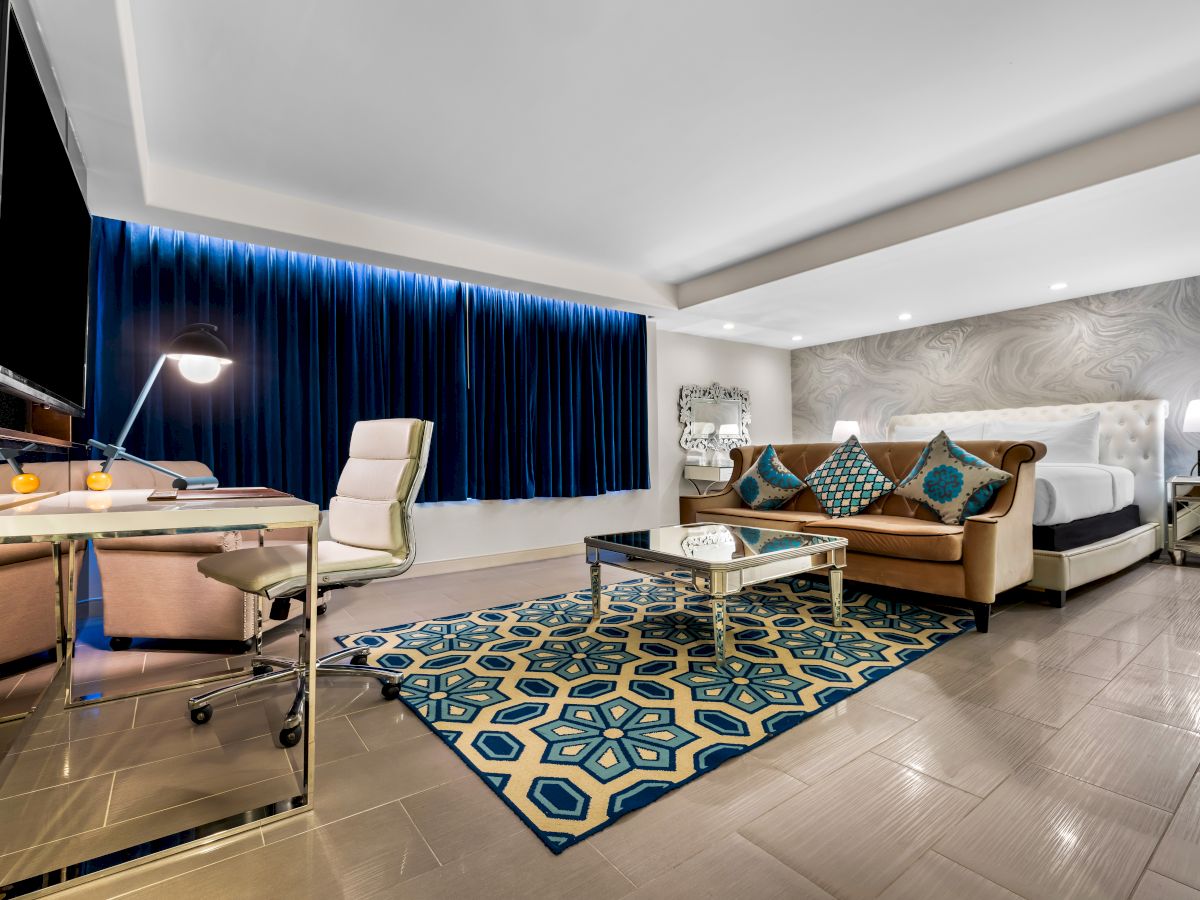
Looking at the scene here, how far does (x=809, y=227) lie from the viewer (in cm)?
407

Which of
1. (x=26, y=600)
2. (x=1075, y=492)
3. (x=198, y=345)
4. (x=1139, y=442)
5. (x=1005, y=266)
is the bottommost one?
(x=26, y=600)

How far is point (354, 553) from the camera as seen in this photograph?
7.13 feet

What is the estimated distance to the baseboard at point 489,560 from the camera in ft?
14.2

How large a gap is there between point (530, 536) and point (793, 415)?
13.4ft

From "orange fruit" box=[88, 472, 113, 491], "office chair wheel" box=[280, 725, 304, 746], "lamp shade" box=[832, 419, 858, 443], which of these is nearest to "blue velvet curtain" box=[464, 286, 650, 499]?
"lamp shade" box=[832, 419, 858, 443]

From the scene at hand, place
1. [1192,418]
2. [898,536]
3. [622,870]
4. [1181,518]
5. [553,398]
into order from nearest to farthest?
[622,870], [898,536], [1192,418], [1181,518], [553,398]

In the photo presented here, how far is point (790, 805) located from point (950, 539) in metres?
1.98

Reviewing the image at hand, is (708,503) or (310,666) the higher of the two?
(708,503)

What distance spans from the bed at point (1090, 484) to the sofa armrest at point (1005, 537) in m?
0.22

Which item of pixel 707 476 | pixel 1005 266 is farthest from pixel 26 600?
pixel 1005 266

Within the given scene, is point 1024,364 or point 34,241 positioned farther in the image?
point 1024,364

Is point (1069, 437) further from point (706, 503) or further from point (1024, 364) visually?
point (706, 503)

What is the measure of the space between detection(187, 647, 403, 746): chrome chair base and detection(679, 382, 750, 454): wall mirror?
4.38 m

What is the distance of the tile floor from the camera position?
46.9 inches
